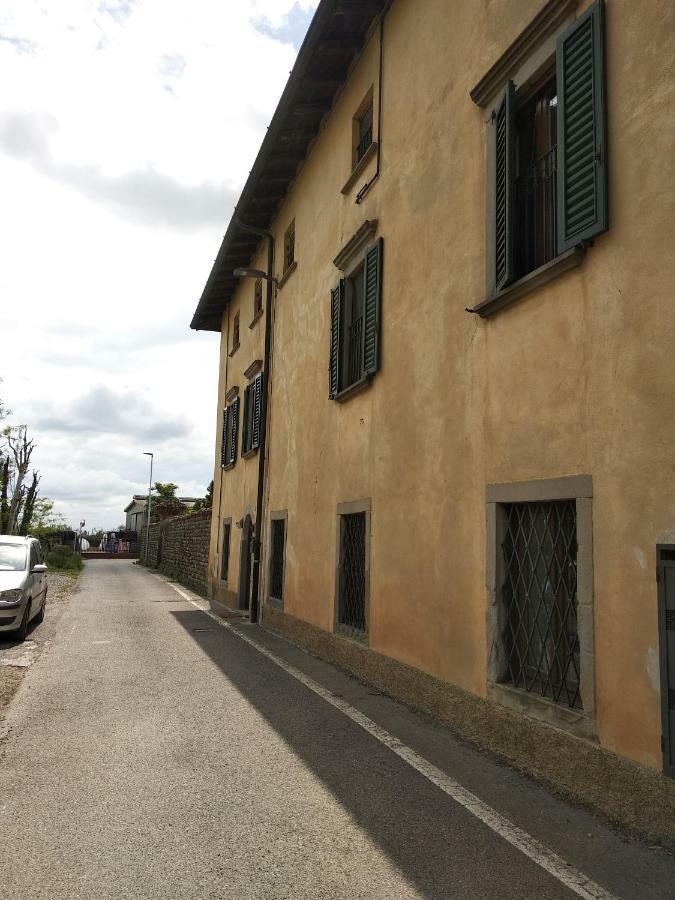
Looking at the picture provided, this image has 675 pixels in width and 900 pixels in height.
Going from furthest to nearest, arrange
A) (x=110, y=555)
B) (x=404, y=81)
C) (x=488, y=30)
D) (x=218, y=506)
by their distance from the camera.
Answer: (x=110, y=555) < (x=218, y=506) < (x=404, y=81) < (x=488, y=30)

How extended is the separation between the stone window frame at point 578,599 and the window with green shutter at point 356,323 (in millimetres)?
3369

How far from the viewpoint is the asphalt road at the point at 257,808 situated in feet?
11.1

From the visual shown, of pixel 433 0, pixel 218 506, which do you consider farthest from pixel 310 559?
pixel 218 506

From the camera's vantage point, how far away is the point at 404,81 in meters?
8.38

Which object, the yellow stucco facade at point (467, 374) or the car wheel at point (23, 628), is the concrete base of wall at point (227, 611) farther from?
the car wheel at point (23, 628)

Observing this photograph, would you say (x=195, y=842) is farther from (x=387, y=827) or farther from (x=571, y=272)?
(x=571, y=272)

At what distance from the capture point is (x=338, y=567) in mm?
9609

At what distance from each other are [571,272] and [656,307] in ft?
3.08

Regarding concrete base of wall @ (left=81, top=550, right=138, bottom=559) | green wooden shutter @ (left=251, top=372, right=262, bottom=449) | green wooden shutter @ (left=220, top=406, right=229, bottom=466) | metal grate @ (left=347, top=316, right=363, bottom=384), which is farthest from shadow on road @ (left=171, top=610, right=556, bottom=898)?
concrete base of wall @ (left=81, top=550, right=138, bottom=559)

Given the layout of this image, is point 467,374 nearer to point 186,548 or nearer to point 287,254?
point 287,254

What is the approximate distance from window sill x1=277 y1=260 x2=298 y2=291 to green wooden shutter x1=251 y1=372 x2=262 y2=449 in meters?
2.08

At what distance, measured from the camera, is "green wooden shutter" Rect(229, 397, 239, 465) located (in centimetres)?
1792

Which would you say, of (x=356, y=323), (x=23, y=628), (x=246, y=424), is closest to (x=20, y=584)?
(x=23, y=628)

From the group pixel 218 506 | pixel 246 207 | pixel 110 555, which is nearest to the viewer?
pixel 246 207
